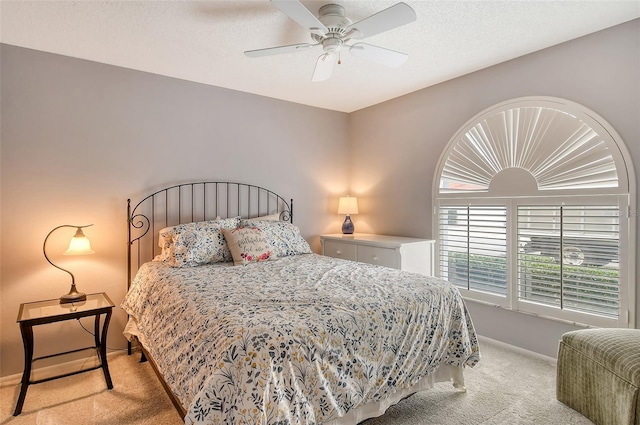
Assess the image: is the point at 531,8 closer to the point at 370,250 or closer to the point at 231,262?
the point at 370,250

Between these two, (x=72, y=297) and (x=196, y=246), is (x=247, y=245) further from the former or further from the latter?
(x=72, y=297)

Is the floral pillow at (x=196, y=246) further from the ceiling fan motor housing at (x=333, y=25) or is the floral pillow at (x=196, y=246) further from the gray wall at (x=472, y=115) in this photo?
the gray wall at (x=472, y=115)

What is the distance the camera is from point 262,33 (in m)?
2.48

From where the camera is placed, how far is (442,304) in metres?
2.11

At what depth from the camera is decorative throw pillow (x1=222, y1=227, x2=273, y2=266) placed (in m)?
2.85

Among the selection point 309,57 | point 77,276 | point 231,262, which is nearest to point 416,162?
point 309,57

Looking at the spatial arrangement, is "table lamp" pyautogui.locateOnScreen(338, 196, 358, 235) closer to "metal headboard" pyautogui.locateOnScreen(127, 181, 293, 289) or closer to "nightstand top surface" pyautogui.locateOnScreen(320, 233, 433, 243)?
"nightstand top surface" pyautogui.locateOnScreen(320, 233, 433, 243)

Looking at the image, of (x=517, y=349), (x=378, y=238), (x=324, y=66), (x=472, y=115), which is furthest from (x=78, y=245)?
(x=517, y=349)

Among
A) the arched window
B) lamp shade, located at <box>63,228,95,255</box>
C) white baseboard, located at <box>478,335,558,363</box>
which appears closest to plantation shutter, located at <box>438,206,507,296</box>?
the arched window

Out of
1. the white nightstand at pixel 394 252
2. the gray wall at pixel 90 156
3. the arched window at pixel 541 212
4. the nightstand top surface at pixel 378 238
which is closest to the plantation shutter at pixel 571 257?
the arched window at pixel 541 212

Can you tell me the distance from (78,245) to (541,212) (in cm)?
356

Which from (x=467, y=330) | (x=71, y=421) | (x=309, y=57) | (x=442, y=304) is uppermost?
(x=309, y=57)

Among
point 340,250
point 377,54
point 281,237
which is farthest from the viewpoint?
point 340,250

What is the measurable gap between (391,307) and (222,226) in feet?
5.90
